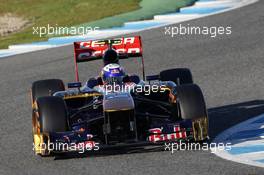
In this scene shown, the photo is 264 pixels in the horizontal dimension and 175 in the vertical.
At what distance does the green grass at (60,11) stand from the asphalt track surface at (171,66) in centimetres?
332

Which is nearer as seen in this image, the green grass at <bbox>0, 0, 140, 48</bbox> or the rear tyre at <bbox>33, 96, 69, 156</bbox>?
the rear tyre at <bbox>33, 96, 69, 156</bbox>

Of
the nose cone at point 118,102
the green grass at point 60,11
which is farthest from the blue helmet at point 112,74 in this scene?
the green grass at point 60,11

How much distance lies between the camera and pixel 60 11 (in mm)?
24750

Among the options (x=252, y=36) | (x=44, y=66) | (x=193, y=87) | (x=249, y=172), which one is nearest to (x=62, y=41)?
(x=44, y=66)

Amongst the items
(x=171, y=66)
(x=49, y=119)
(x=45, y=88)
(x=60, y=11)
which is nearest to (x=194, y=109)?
(x=49, y=119)

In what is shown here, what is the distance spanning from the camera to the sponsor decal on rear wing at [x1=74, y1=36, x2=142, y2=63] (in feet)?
37.8

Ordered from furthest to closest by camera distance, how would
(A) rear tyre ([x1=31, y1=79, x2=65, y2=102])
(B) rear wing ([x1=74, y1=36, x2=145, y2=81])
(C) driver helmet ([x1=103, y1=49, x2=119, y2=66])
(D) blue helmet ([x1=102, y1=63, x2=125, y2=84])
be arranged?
1. (B) rear wing ([x1=74, y1=36, x2=145, y2=81])
2. (A) rear tyre ([x1=31, y1=79, x2=65, y2=102])
3. (C) driver helmet ([x1=103, y1=49, x2=119, y2=66])
4. (D) blue helmet ([x1=102, y1=63, x2=125, y2=84])

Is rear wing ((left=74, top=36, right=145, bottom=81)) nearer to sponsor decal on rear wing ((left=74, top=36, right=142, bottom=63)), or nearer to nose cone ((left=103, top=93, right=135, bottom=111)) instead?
sponsor decal on rear wing ((left=74, top=36, right=142, bottom=63))

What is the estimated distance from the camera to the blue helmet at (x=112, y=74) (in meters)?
10.7

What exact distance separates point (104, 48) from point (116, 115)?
212 centimetres

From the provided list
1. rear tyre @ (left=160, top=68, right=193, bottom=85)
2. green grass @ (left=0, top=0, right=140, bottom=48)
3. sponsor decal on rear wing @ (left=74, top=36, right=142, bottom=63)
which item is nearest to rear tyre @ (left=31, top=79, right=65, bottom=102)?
sponsor decal on rear wing @ (left=74, top=36, right=142, bottom=63)

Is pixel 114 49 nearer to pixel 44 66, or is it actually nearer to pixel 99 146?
pixel 99 146

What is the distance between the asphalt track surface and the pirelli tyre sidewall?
13.7 inches

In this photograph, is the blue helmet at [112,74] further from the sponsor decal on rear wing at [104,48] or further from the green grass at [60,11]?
the green grass at [60,11]
